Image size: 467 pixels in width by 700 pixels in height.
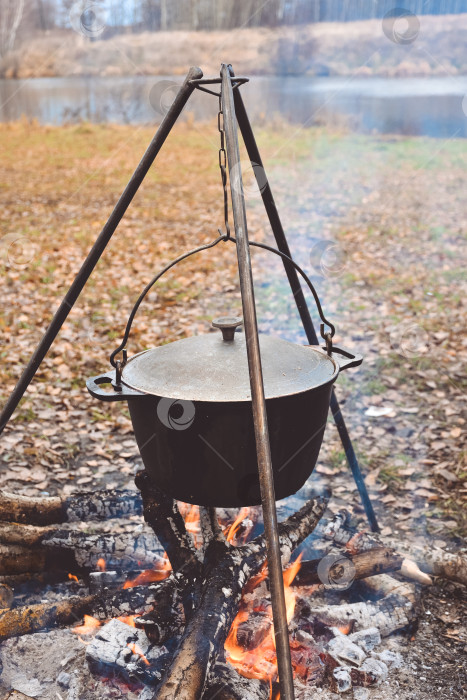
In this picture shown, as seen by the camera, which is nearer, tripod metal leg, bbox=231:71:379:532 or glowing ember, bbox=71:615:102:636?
tripod metal leg, bbox=231:71:379:532

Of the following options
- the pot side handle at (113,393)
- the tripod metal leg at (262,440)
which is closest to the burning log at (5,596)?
→ the pot side handle at (113,393)

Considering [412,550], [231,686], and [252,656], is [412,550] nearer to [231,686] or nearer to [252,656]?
[252,656]

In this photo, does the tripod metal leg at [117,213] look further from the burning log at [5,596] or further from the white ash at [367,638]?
the white ash at [367,638]

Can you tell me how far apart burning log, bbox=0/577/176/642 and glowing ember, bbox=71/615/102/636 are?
0.08 m

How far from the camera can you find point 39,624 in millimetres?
2449

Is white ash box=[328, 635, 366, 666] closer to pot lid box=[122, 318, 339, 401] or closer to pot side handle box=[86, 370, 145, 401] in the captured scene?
pot lid box=[122, 318, 339, 401]

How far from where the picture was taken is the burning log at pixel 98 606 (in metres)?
2.45

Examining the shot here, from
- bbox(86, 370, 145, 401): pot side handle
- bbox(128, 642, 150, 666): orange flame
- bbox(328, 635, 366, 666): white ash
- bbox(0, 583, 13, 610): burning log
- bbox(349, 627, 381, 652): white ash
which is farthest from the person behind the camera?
bbox(0, 583, 13, 610): burning log

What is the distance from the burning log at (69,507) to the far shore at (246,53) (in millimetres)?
17847

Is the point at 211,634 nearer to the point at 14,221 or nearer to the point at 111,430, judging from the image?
the point at 111,430

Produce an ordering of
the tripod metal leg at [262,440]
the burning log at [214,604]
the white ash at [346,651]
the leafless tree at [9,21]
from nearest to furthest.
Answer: the tripod metal leg at [262,440]
the burning log at [214,604]
the white ash at [346,651]
the leafless tree at [9,21]

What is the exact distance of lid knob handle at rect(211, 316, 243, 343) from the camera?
2.36 metres

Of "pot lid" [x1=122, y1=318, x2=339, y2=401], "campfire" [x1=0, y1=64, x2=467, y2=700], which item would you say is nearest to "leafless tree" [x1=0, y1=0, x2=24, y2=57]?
"campfire" [x1=0, y1=64, x2=467, y2=700]

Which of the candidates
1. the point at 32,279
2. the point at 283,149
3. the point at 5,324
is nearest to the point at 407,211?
the point at 283,149
